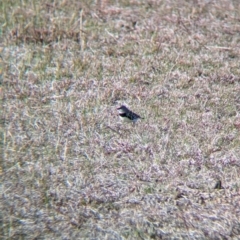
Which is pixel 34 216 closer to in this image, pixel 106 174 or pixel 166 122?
pixel 106 174

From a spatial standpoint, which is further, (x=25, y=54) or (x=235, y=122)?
(x=25, y=54)

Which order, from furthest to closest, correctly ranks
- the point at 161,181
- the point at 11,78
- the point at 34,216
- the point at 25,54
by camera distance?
1. the point at 25,54
2. the point at 11,78
3. the point at 161,181
4. the point at 34,216

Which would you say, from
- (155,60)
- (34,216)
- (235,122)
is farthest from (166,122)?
(34,216)

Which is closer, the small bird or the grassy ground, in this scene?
the grassy ground

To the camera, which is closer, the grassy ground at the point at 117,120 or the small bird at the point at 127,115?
the grassy ground at the point at 117,120
